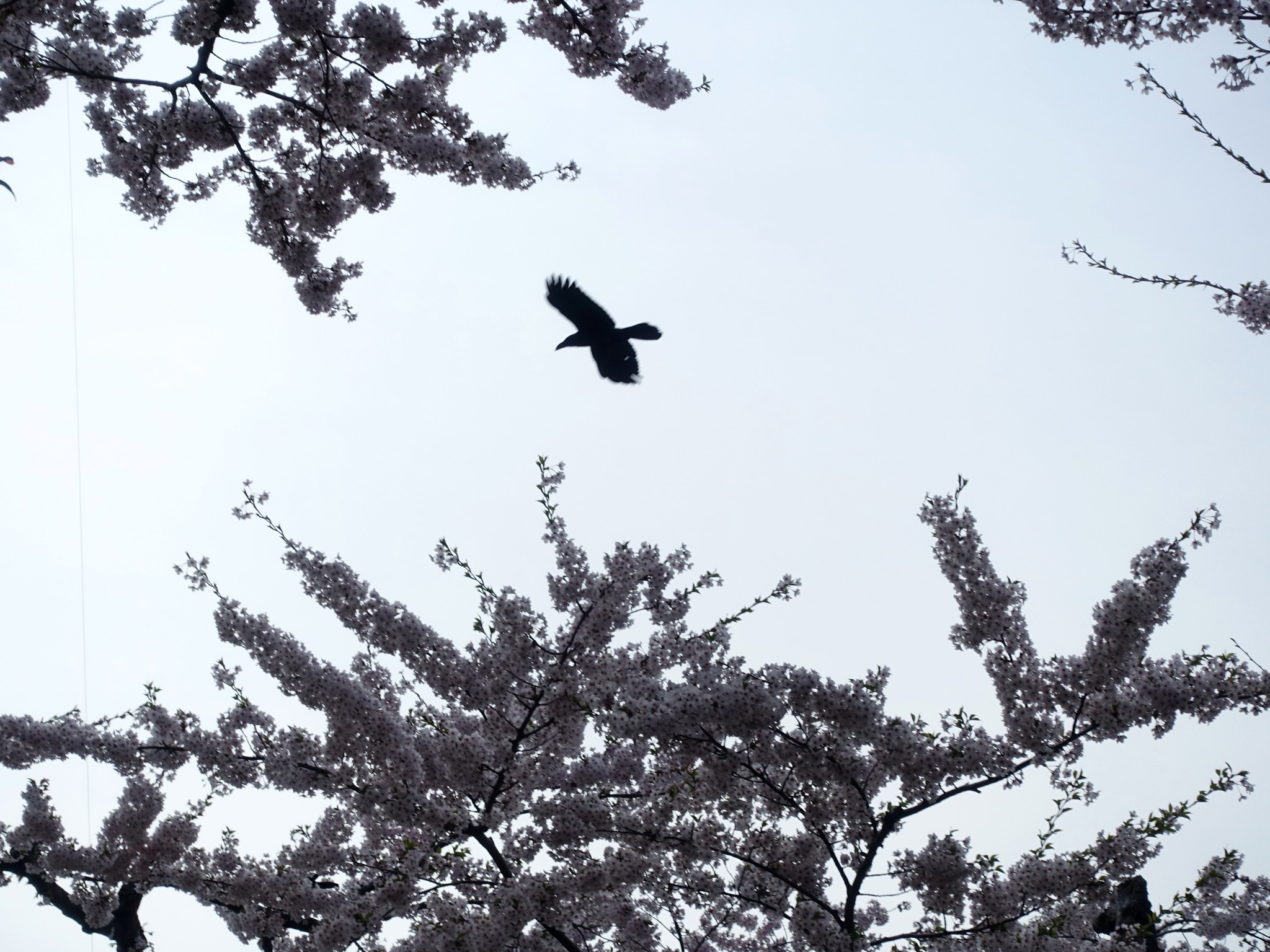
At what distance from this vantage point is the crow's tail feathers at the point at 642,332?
6.36 metres

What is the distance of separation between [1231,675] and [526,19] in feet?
18.2

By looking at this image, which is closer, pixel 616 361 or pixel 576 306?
pixel 576 306

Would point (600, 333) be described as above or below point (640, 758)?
above

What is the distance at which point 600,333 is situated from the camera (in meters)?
6.50

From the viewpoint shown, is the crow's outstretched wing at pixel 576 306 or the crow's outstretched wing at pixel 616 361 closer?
the crow's outstretched wing at pixel 576 306

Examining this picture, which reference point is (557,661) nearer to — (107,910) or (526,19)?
(526,19)

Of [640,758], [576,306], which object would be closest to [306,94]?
[576,306]

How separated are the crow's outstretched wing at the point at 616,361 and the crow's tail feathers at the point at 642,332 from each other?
135mm

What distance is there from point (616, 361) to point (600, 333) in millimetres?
268

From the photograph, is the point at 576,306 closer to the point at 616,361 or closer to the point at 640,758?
the point at 616,361

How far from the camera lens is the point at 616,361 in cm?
664

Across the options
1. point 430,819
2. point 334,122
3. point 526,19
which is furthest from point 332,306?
point 430,819

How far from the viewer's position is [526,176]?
6.02 meters

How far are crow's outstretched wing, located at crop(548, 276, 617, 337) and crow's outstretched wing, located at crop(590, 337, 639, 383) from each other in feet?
0.54
